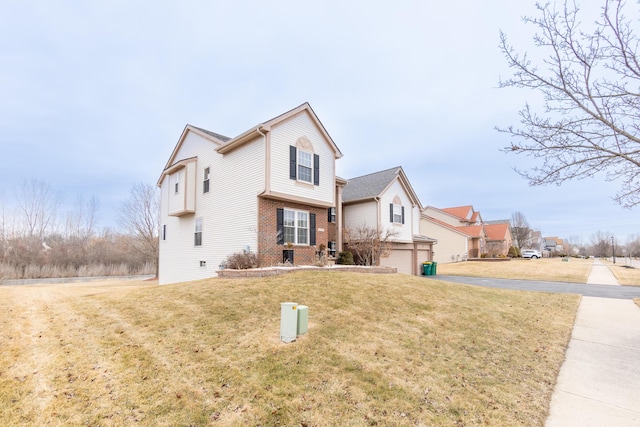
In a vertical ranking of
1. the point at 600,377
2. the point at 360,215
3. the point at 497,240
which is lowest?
the point at 600,377

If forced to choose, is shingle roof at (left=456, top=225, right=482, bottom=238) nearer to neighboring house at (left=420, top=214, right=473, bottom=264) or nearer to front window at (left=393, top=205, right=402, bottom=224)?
neighboring house at (left=420, top=214, right=473, bottom=264)

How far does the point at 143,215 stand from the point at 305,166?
23177 millimetres

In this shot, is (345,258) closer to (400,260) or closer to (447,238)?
(400,260)

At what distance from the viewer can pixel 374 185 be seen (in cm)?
2078

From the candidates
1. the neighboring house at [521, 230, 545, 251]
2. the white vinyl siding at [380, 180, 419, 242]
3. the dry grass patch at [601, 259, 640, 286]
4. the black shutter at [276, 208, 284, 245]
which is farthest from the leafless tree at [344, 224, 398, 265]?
the neighboring house at [521, 230, 545, 251]

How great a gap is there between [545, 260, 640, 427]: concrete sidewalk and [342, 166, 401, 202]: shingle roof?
497 inches

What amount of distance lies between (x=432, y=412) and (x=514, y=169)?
539 centimetres

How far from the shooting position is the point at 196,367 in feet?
14.2

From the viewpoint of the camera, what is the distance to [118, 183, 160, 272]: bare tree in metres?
30.1

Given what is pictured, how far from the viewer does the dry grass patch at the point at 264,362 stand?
11.4 feet

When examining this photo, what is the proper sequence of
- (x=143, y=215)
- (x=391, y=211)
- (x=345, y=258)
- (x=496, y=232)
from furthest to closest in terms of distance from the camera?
(x=496, y=232)
(x=143, y=215)
(x=391, y=211)
(x=345, y=258)

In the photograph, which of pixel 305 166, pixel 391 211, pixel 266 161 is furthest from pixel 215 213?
pixel 391 211

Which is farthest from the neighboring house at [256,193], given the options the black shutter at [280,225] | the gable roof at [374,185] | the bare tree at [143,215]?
the bare tree at [143,215]

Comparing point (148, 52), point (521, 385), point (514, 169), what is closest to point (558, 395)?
point (521, 385)
